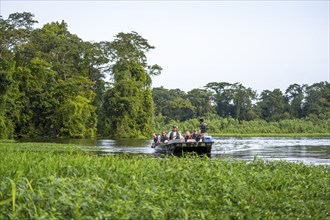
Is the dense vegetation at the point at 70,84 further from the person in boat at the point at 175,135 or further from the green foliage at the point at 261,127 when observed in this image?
the person in boat at the point at 175,135

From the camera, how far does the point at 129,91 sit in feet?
205

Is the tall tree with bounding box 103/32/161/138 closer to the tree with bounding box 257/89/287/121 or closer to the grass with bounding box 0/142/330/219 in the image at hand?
the tree with bounding box 257/89/287/121

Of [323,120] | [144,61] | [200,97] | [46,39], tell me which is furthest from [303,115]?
[46,39]

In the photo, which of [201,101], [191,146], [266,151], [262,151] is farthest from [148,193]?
[201,101]

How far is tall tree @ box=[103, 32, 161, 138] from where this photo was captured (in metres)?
62.5

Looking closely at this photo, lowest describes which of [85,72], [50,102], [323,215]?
[323,215]

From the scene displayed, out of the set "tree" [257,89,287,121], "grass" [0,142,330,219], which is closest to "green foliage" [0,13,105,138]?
"tree" [257,89,287,121]

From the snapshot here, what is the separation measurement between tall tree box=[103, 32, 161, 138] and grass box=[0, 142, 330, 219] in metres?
50.7

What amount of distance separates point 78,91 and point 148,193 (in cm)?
5075

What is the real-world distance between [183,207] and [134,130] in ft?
185

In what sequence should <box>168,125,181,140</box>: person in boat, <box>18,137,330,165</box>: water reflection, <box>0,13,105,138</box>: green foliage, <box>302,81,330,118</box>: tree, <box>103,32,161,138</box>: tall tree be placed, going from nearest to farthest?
<box>18,137,330,165</box>: water reflection → <box>168,125,181,140</box>: person in boat → <box>0,13,105,138</box>: green foliage → <box>103,32,161,138</box>: tall tree → <box>302,81,330,118</box>: tree

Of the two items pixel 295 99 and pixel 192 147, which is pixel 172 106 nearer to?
pixel 295 99

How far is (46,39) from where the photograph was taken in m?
60.8

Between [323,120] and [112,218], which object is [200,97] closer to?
[323,120]
